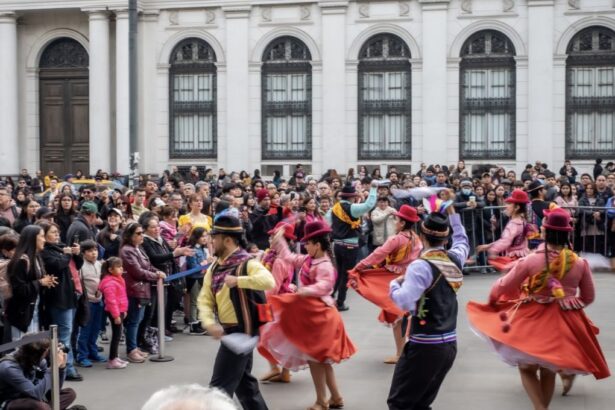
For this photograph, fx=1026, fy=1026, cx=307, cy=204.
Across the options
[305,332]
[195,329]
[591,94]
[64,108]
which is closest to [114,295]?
[195,329]

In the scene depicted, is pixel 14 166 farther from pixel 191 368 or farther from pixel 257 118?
pixel 191 368

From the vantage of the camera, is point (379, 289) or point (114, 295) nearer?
point (379, 289)

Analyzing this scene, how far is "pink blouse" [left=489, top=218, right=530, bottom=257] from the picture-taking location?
12320 millimetres

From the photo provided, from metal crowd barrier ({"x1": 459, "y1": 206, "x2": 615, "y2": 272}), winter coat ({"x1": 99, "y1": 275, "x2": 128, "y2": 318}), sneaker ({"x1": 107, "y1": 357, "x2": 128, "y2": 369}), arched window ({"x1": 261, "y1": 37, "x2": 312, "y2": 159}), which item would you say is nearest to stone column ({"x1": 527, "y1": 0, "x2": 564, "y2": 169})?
arched window ({"x1": 261, "y1": 37, "x2": 312, "y2": 159})

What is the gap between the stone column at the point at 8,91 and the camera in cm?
3269

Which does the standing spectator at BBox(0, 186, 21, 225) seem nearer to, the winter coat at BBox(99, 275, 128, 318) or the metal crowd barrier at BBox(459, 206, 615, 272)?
the winter coat at BBox(99, 275, 128, 318)

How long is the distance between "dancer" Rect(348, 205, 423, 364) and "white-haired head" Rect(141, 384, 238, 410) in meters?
7.47

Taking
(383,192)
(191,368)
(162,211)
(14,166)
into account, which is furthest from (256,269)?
(14,166)

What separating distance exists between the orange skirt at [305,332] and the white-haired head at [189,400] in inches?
230

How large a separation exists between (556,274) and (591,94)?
22.2 metres

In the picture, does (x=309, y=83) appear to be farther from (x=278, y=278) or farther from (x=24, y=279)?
(x=24, y=279)

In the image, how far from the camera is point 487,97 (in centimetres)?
3052

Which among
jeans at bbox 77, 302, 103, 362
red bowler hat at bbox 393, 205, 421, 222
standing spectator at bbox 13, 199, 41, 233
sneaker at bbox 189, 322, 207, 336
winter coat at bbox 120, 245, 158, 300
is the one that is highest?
red bowler hat at bbox 393, 205, 421, 222

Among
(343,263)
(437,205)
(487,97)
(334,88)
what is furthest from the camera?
(334,88)
